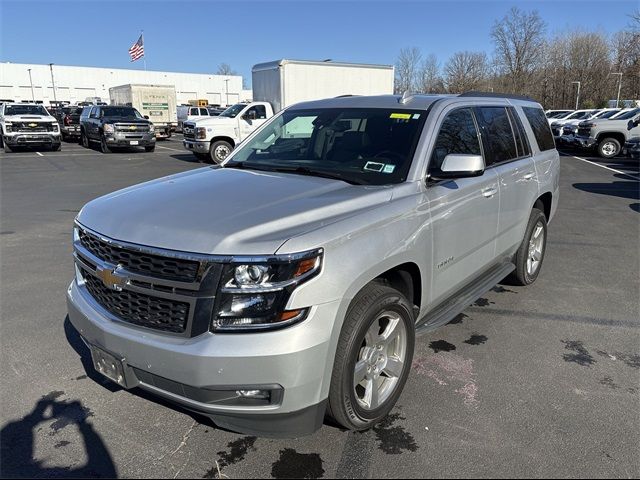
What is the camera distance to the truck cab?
17.3 m

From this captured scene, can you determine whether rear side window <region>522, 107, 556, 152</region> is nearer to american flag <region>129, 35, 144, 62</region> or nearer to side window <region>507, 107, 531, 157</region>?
side window <region>507, 107, 531, 157</region>

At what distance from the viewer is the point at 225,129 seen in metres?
17.5

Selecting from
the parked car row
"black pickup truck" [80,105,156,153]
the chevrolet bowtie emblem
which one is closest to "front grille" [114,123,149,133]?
"black pickup truck" [80,105,156,153]

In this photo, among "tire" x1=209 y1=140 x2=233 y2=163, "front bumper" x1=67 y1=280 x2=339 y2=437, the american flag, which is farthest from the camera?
the american flag

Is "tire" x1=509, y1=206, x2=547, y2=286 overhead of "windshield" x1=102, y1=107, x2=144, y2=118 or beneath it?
beneath

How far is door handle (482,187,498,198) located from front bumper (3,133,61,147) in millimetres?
22664

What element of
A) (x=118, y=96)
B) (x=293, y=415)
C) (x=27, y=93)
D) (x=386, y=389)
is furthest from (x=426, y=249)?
(x=27, y=93)

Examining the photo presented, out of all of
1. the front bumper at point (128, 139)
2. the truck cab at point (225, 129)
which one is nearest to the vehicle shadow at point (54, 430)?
the truck cab at point (225, 129)

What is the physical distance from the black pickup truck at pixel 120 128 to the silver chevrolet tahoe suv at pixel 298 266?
19.0 m

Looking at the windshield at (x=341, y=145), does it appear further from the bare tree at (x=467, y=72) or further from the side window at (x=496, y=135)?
the bare tree at (x=467, y=72)

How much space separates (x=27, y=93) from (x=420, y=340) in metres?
96.3

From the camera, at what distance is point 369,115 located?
380cm

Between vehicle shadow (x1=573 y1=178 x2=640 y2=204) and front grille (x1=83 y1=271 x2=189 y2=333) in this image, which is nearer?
front grille (x1=83 y1=271 x2=189 y2=333)

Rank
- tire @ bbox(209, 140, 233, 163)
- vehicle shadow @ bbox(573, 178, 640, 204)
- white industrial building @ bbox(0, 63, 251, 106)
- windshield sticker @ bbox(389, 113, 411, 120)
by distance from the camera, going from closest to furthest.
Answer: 1. windshield sticker @ bbox(389, 113, 411, 120)
2. vehicle shadow @ bbox(573, 178, 640, 204)
3. tire @ bbox(209, 140, 233, 163)
4. white industrial building @ bbox(0, 63, 251, 106)
